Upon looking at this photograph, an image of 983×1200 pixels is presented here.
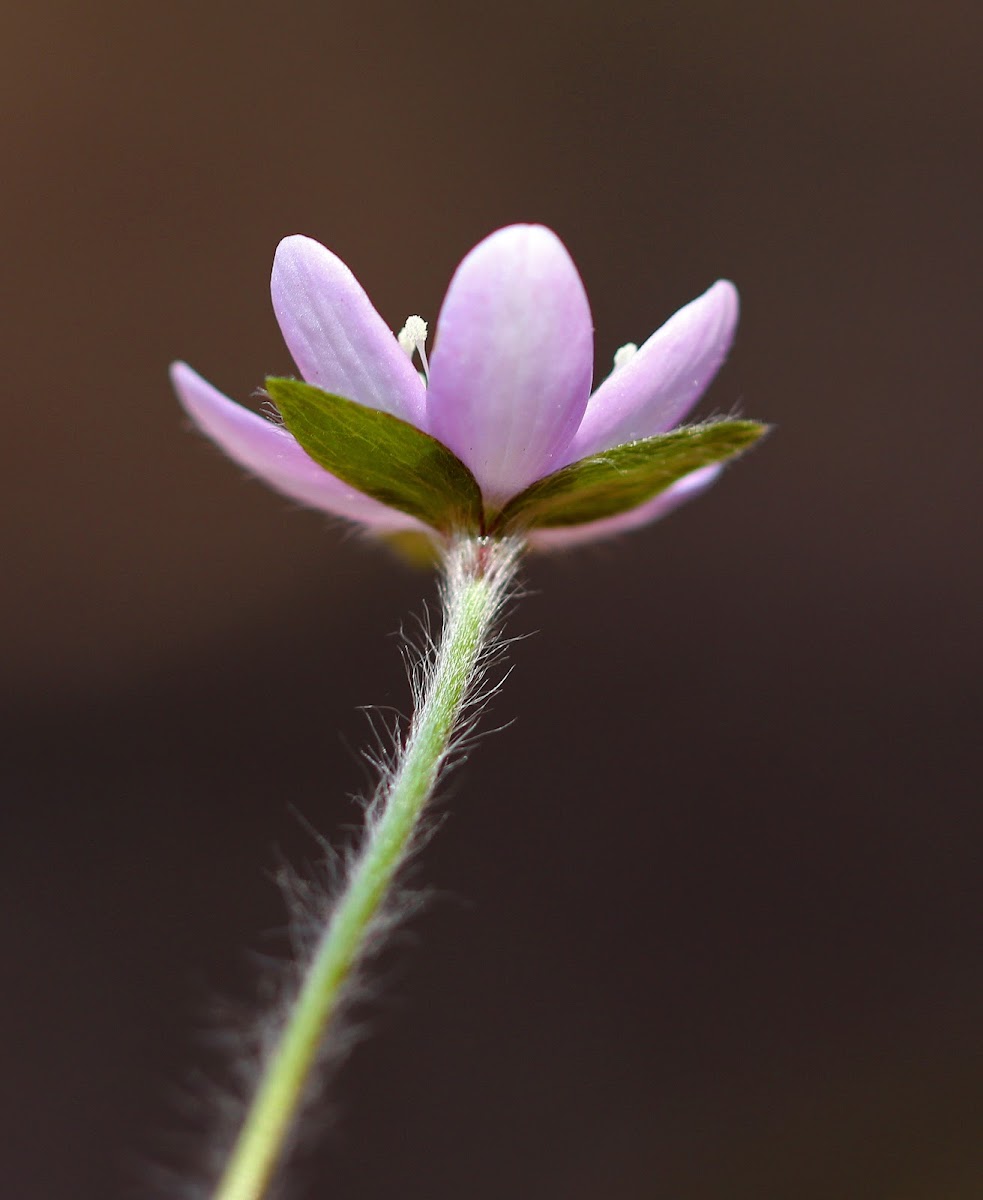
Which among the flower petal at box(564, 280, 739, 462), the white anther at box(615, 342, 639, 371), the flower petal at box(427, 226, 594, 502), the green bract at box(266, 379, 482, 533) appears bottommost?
the green bract at box(266, 379, 482, 533)

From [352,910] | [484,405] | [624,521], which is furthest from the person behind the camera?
[624,521]

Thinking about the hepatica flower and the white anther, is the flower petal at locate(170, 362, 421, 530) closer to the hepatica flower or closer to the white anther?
the hepatica flower

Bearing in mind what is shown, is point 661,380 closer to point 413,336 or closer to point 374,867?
point 413,336

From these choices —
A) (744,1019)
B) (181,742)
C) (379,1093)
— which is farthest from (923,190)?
(379,1093)

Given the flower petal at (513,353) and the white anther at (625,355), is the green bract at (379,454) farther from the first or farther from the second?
the white anther at (625,355)

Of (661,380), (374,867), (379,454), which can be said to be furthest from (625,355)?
(374,867)

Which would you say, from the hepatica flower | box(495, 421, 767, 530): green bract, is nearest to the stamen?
the hepatica flower
